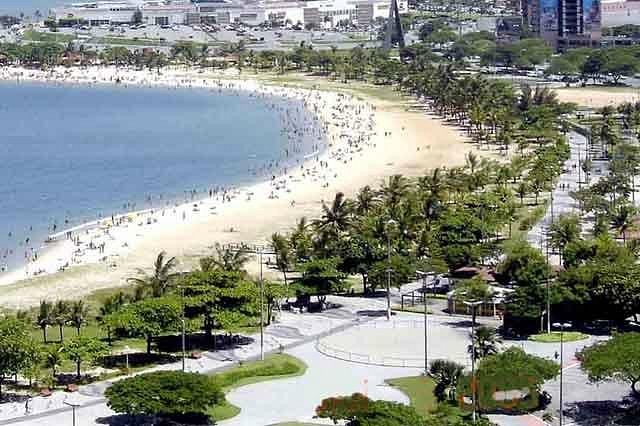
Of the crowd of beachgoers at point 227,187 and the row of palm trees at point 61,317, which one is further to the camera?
the crowd of beachgoers at point 227,187

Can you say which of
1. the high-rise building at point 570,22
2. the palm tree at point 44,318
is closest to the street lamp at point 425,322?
the palm tree at point 44,318

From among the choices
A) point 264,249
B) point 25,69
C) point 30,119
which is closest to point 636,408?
point 264,249

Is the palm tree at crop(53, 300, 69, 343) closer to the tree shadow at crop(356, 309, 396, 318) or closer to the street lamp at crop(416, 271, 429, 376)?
the tree shadow at crop(356, 309, 396, 318)

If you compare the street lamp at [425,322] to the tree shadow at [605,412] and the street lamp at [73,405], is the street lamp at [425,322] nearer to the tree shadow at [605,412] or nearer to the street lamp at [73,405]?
the tree shadow at [605,412]

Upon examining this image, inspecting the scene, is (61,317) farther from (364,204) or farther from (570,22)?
(570,22)

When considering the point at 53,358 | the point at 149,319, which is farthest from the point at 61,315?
the point at 53,358

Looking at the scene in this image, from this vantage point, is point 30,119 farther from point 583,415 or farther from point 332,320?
point 583,415
